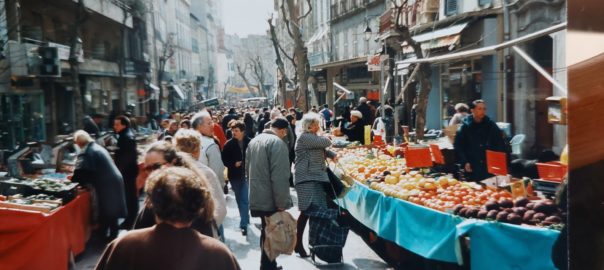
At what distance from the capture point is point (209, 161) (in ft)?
21.0

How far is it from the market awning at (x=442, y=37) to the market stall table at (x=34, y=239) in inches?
543

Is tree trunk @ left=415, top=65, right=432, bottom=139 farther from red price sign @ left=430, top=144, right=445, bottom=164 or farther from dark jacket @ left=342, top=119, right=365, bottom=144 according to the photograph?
red price sign @ left=430, top=144, right=445, bottom=164

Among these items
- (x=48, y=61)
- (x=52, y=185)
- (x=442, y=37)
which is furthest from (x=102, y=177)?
(x=48, y=61)

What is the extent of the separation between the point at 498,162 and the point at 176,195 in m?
4.60

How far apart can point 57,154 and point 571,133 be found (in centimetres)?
1085

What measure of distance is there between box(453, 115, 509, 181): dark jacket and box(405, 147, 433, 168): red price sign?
0.41 m

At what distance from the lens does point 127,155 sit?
8562 mm

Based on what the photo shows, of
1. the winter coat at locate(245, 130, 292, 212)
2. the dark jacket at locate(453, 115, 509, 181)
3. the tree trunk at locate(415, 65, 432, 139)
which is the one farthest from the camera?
the tree trunk at locate(415, 65, 432, 139)

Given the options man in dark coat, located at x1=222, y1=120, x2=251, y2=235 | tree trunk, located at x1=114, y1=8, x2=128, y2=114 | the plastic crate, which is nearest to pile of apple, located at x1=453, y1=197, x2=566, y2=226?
the plastic crate

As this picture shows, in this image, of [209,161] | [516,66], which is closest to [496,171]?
[209,161]

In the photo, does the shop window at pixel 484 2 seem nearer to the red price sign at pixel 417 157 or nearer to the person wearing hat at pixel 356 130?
the person wearing hat at pixel 356 130

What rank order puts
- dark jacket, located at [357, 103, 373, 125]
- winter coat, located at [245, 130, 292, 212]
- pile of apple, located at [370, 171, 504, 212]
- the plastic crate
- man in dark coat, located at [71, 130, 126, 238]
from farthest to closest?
dark jacket, located at [357, 103, 373, 125] → man in dark coat, located at [71, 130, 126, 238] → the plastic crate → winter coat, located at [245, 130, 292, 212] → pile of apple, located at [370, 171, 504, 212]

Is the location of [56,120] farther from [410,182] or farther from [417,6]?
[410,182]

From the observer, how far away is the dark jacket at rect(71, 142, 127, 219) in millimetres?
7566
